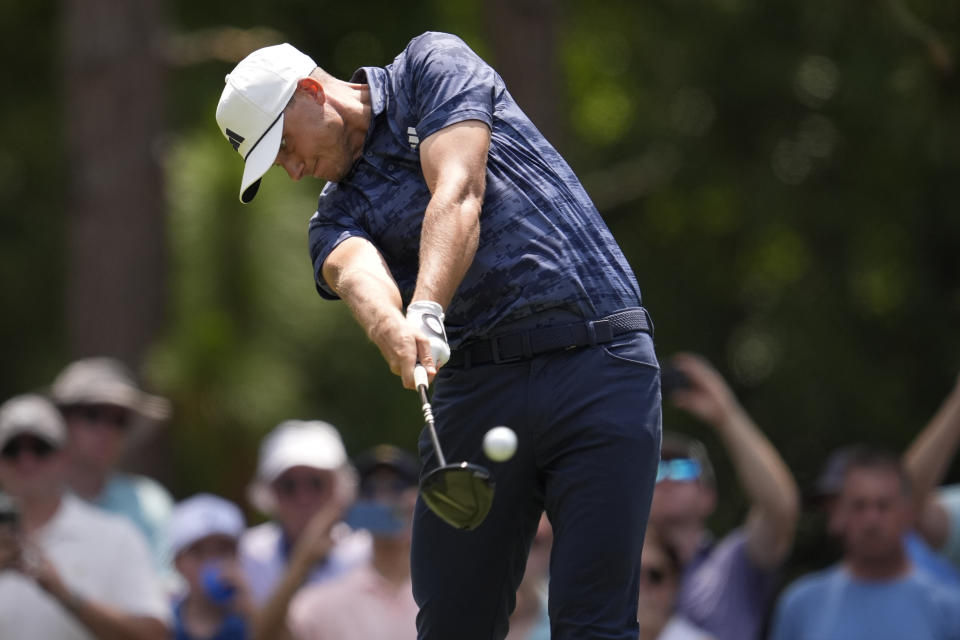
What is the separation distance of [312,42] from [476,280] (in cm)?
1121

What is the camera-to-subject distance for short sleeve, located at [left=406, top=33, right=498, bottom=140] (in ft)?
13.3

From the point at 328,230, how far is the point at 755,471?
10.7 ft

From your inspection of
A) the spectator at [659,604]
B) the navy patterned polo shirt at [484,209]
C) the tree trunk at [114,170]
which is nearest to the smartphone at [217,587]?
the spectator at [659,604]

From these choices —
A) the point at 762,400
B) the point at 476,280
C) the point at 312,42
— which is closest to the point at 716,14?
the point at 762,400

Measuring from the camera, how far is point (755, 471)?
694 centimetres

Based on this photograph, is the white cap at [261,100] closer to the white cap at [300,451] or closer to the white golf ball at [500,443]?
the white golf ball at [500,443]

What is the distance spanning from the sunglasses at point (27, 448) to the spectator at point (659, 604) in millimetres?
2730

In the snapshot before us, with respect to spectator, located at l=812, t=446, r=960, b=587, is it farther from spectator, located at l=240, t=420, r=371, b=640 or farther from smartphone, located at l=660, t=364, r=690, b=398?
spectator, located at l=240, t=420, r=371, b=640

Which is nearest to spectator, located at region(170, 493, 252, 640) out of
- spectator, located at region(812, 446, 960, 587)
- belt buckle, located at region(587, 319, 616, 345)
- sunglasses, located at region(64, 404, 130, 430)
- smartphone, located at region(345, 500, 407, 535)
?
smartphone, located at region(345, 500, 407, 535)

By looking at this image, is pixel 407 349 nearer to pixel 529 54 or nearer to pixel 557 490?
pixel 557 490

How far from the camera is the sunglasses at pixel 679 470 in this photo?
6.96 metres

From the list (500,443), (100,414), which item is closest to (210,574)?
(100,414)

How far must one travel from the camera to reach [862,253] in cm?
1225

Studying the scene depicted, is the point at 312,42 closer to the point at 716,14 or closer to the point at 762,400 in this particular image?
the point at 716,14
